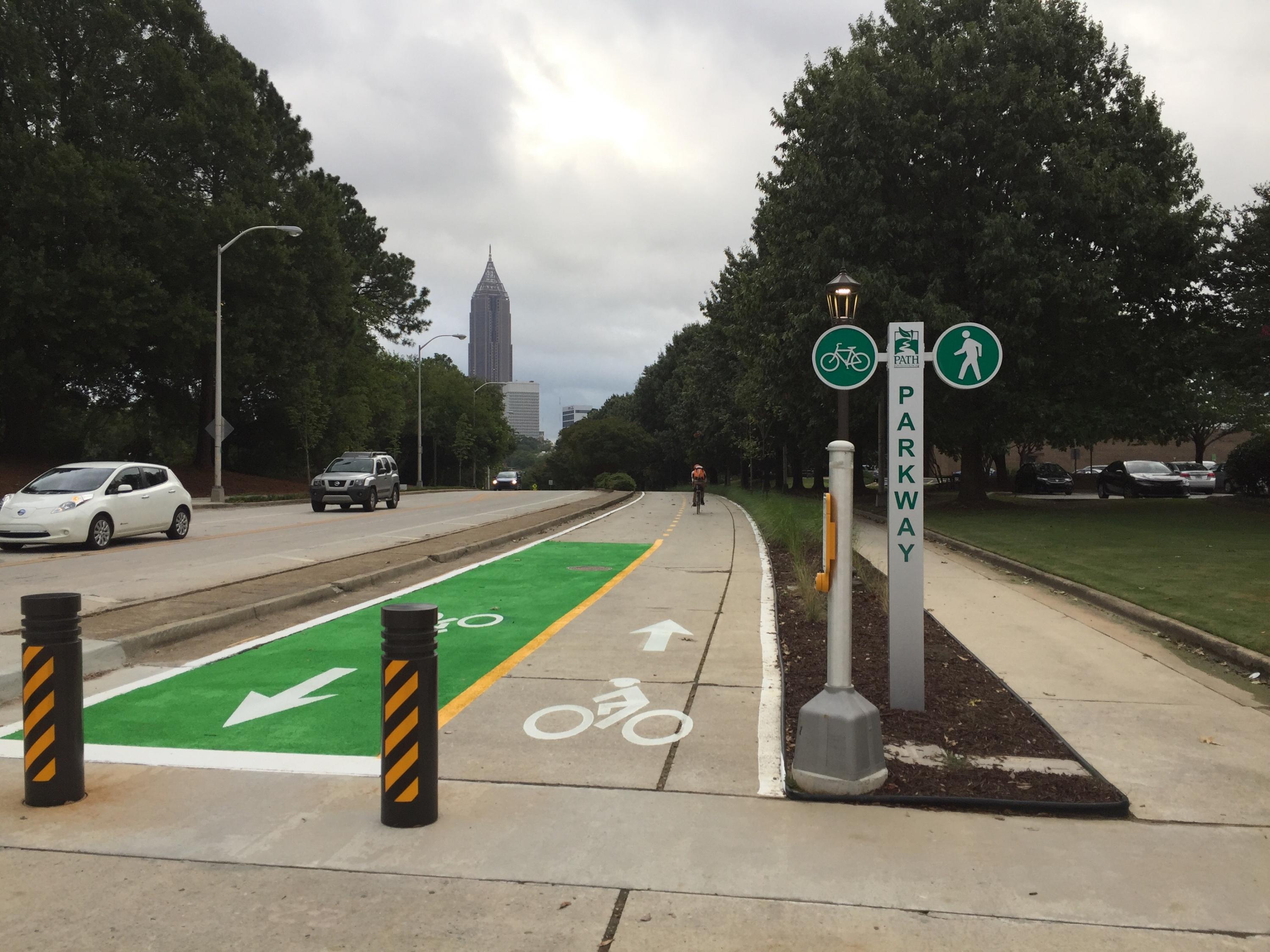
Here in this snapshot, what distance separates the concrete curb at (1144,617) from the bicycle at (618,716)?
5.00m

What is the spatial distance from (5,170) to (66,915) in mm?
39484

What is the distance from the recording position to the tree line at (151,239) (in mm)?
35062

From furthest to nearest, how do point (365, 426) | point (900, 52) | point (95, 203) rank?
point (365, 426), point (95, 203), point (900, 52)

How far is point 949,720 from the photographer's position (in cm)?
624

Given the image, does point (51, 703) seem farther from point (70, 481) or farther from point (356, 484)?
point (356, 484)

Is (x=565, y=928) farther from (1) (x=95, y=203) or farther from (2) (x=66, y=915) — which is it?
(1) (x=95, y=203)

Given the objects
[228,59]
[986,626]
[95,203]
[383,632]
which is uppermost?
[228,59]

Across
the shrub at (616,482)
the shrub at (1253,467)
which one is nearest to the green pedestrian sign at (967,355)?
the shrub at (1253,467)

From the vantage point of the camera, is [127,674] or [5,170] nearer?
[127,674]

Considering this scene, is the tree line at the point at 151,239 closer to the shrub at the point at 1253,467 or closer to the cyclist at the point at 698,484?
the cyclist at the point at 698,484

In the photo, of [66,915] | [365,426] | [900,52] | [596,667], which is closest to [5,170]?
[365,426]

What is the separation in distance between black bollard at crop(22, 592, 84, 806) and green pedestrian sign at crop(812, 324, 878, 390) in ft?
14.7

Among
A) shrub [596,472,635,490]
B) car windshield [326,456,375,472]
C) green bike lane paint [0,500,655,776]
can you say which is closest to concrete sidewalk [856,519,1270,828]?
green bike lane paint [0,500,655,776]

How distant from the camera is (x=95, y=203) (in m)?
34.8
